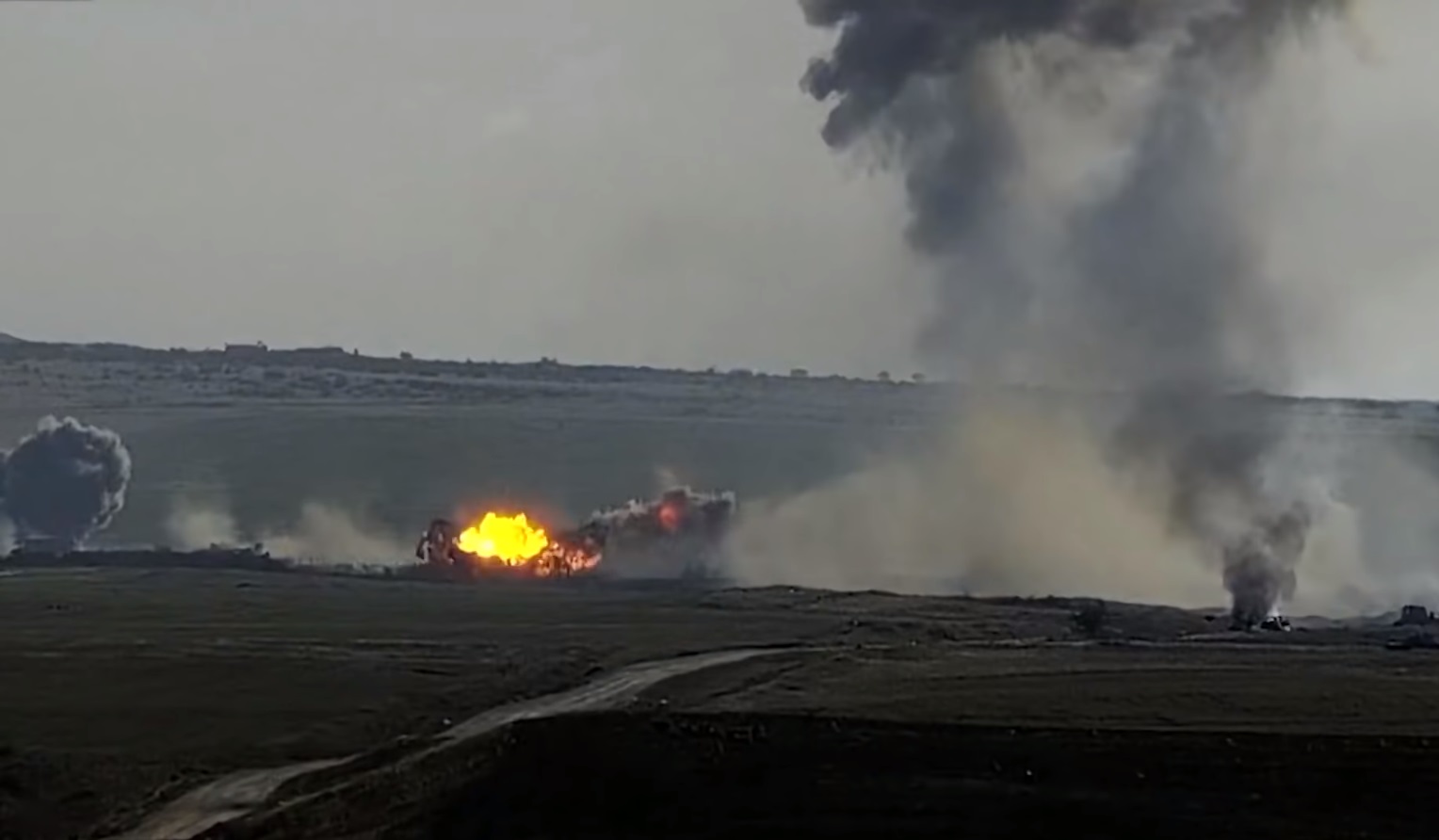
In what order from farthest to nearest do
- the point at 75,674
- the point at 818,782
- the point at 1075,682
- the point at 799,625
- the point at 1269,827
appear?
the point at 799,625 → the point at 75,674 → the point at 1075,682 → the point at 818,782 → the point at 1269,827

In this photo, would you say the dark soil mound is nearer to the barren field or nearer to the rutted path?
the barren field

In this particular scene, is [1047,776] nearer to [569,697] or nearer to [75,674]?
[569,697]

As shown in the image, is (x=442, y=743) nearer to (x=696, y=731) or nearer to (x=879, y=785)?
(x=696, y=731)

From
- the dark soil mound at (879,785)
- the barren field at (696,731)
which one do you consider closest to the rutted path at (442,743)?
the barren field at (696,731)

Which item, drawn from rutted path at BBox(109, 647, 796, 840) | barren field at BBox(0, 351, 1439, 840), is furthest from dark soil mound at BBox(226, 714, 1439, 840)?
rutted path at BBox(109, 647, 796, 840)

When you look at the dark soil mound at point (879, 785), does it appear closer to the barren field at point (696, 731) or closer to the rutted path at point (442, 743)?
the barren field at point (696, 731)

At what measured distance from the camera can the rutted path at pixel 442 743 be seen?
81.1 m

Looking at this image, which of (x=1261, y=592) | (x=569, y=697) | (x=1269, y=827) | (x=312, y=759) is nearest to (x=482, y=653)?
(x=569, y=697)

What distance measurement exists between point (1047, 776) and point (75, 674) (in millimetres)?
69139

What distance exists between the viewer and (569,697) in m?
114

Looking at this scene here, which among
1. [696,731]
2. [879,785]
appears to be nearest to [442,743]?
[696,731]

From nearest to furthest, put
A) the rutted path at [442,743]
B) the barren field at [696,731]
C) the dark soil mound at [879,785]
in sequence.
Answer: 1. the dark soil mound at [879,785]
2. the barren field at [696,731]
3. the rutted path at [442,743]

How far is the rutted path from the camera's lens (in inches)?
3194

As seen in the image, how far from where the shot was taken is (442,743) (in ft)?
303
